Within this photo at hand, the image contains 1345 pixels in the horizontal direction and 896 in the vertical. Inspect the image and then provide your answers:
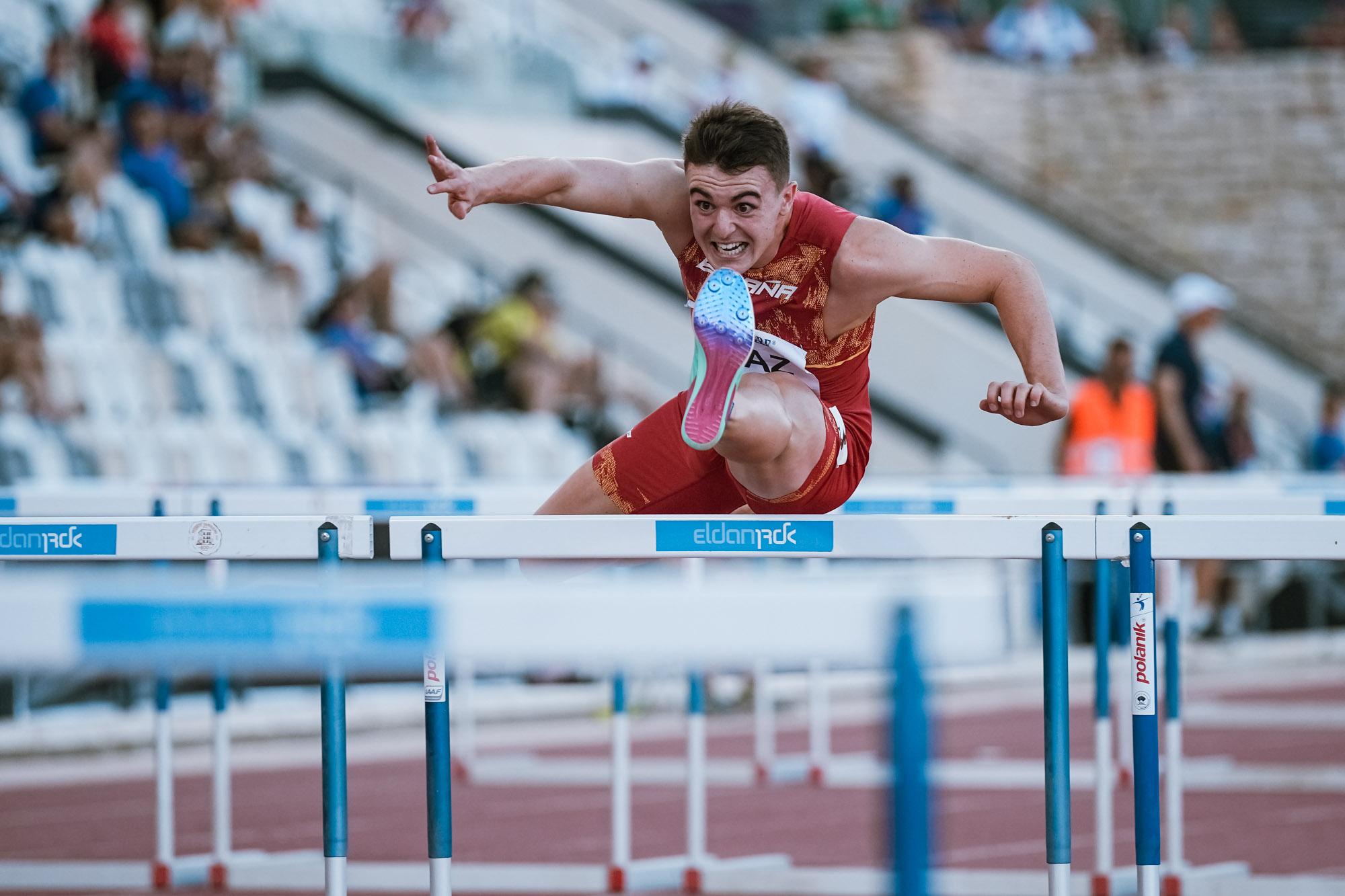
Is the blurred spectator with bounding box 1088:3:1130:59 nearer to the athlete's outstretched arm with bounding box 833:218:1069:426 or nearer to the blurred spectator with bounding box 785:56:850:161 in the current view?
the blurred spectator with bounding box 785:56:850:161

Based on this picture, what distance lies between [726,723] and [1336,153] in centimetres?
1114

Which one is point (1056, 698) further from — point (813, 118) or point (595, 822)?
point (813, 118)

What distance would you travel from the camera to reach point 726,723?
10.1 m

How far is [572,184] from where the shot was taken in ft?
12.9

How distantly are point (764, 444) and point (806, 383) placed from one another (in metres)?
0.40

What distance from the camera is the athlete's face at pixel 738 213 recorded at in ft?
12.6

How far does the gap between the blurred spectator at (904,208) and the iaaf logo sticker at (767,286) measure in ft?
34.6

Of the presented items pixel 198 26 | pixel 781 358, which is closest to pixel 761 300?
pixel 781 358

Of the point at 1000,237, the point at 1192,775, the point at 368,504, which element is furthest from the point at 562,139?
the point at 368,504

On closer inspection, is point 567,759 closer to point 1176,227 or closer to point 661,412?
point 661,412

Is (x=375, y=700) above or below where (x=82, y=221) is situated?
below

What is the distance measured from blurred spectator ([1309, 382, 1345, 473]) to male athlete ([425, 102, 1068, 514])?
10887mm

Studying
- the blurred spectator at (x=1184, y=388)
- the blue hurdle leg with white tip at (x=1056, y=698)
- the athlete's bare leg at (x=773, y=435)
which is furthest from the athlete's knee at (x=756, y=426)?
the blurred spectator at (x=1184, y=388)

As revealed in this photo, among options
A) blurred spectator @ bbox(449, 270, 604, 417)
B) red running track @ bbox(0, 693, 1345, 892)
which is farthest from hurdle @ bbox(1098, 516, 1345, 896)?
blurred spectator @ bbox(449, 270, 604, 417)
